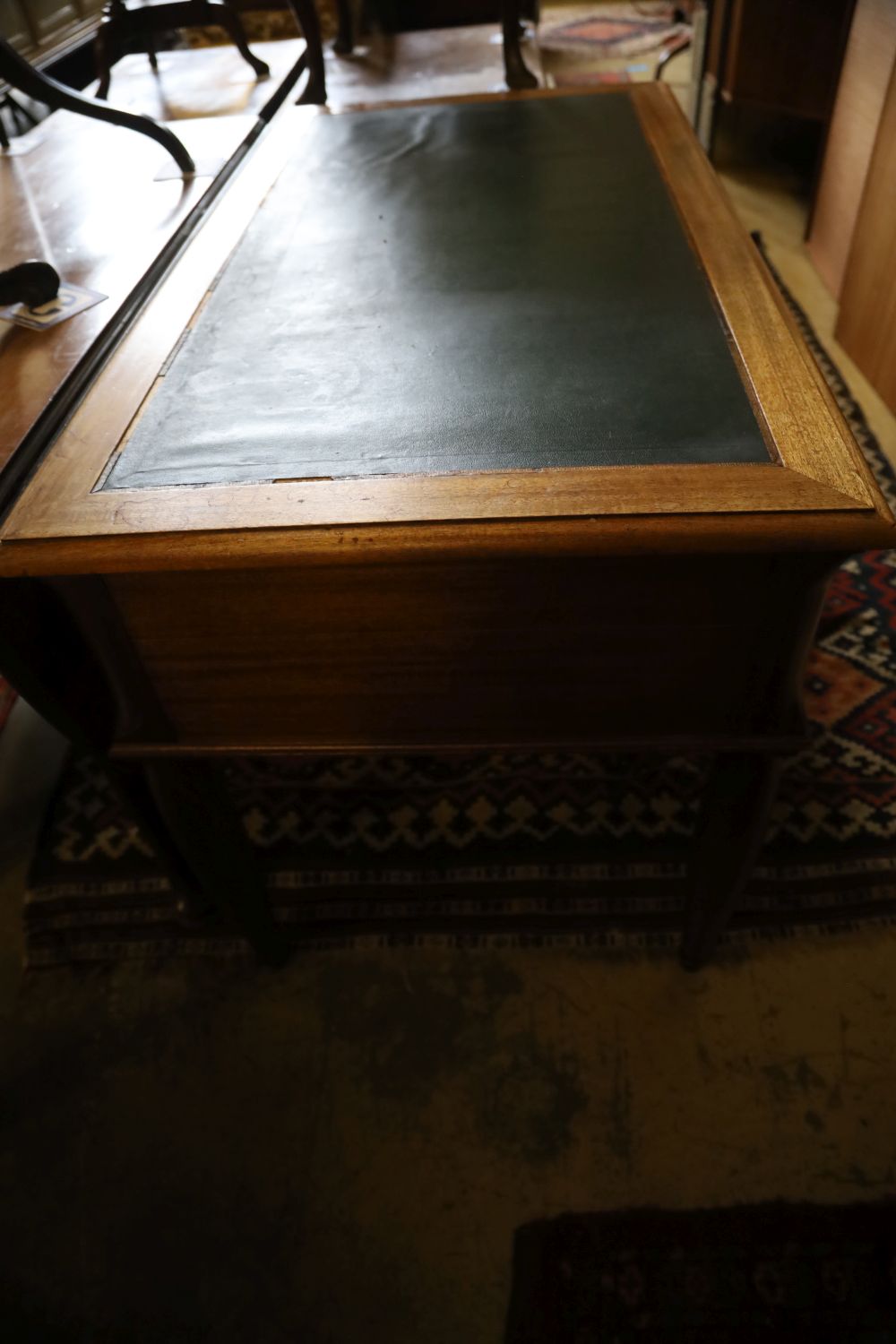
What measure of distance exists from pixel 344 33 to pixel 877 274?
2.23m

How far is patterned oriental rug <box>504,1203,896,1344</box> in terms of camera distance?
0.97m

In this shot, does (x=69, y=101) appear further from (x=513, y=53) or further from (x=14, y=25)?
(x=14, y=25)

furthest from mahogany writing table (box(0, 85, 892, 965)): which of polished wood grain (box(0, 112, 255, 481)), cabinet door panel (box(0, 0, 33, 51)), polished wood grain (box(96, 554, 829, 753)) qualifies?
cabinet door panel (box(0, 0, 33, 51))

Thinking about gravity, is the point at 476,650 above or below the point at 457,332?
below

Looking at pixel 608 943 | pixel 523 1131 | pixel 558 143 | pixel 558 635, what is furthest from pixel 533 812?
pixel 558 143

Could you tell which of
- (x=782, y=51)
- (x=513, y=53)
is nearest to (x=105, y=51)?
(x=513, y=53)

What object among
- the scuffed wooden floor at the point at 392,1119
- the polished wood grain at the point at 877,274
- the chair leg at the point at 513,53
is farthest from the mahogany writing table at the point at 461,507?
the chair leg at the point at 513,53

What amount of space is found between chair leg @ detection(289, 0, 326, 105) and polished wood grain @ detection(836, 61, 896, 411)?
54.2 inches

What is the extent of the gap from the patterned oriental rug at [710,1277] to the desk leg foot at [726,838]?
34cm

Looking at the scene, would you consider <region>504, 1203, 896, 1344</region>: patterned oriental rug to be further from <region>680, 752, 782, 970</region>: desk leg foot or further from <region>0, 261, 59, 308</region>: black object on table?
<region>0, 261, 59, 308</region>: black object on table

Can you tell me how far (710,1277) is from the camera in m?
1.00

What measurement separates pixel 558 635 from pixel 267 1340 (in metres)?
0.88

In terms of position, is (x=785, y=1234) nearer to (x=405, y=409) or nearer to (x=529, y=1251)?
(x=529, y=1251)

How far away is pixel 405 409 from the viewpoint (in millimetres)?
811
